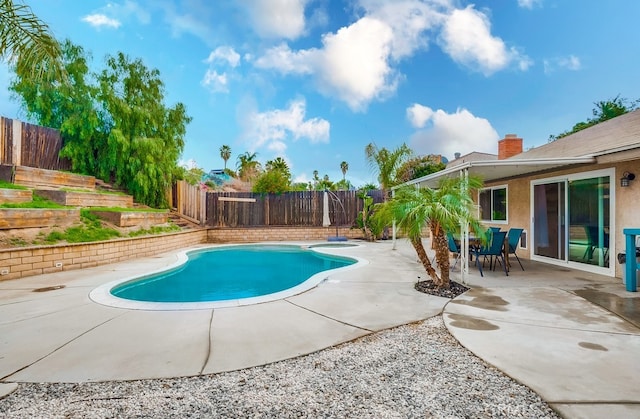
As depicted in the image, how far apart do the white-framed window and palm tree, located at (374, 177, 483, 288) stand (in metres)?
5.18

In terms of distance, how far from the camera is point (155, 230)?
1067 cm

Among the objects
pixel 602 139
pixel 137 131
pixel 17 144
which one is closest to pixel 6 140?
pixel 17 144

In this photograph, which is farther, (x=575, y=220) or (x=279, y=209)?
(x=279, y=209)

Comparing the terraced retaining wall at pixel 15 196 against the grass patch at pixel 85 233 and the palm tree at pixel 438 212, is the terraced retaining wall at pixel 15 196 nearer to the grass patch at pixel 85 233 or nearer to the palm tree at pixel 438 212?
the grass patch at pixel 85 233

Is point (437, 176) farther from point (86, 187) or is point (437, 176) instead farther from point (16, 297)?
point (86, 187)

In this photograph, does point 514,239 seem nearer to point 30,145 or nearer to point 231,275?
point 231,275

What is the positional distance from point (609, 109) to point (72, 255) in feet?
92.6

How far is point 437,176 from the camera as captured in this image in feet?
26.0

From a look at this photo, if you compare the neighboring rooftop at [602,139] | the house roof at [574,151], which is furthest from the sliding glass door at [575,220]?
the neighboring rooftop at [602,139]

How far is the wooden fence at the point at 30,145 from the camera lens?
9898 mm

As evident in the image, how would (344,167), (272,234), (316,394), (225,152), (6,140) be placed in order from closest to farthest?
(316,394) → (6,140) → (272,234) → (225,152) → (344,167)

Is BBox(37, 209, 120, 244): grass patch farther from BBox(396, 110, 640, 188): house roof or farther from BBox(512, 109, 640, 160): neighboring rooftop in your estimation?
BBox(512, 109, 640, 160): neighboring rooftop

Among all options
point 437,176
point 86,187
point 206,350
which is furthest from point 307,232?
point 206,350

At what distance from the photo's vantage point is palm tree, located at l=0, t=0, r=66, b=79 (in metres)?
3.84
